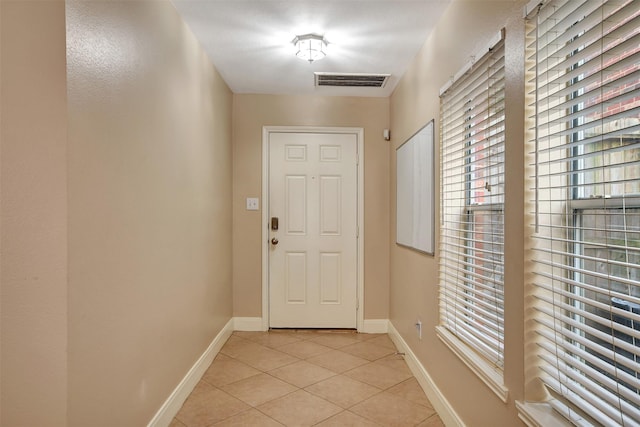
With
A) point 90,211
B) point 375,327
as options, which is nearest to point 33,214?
point 90,211

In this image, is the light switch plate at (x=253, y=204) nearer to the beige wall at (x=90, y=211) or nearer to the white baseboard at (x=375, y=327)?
the beige wall at (x=90, y=211)

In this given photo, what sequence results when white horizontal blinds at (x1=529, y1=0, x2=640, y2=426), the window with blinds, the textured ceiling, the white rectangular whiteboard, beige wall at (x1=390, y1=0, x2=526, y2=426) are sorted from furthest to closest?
the white rectangular whiteboard < the textured ceiling < the window with blinds < beige wall at (x1=390, y1=0, x2=526, y2=426) < white horizontal blinds at (x1=529, y1=0, x2=640, y2=426)

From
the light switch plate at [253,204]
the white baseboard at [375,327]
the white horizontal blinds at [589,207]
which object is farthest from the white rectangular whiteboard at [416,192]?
the light switch plate at [253,204]

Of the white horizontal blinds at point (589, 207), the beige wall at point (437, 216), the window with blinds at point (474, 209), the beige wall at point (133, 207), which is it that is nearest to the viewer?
the white horizontal blinds at point (589, 207)

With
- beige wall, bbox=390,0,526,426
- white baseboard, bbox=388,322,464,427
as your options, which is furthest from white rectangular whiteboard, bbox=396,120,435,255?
white baseboard, bbox=388,322,464,427

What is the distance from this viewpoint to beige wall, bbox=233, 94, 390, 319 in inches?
144

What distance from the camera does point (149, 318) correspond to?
1.80 meters

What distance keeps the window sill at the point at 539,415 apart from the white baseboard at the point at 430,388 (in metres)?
0.66

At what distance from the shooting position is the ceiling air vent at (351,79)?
10.1ft

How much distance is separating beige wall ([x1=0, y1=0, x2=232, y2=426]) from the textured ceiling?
307 millimetres

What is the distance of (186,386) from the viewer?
231 cm

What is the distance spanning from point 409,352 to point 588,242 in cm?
200

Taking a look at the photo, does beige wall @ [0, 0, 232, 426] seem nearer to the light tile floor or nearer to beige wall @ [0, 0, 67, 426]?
beige wall @ [0, 0, 67, 426]

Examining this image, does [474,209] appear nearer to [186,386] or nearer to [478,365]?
[478,365]
